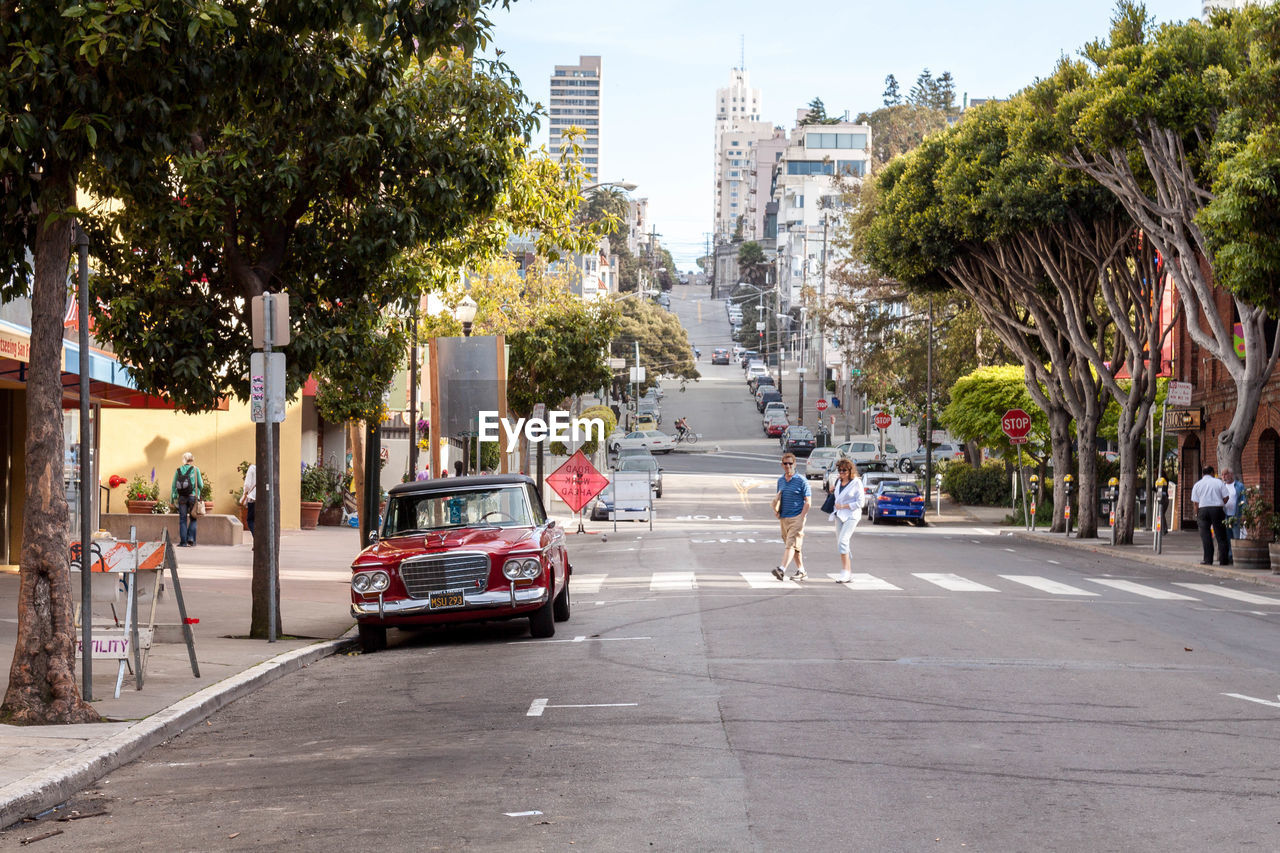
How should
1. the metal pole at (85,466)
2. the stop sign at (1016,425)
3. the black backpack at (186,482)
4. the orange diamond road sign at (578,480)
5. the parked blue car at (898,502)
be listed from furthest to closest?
the parked blue car at (898,502) < the stop sign at (1016,425) < the orange diamond road sign at (578,480) < the black backpack at (186,482) < the metal pole at (85,466)

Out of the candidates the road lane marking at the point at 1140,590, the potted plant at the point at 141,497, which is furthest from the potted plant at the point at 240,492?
the road lane marking at the point at 1140,590

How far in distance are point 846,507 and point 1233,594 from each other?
5.56m

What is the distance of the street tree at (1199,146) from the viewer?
75.8ft

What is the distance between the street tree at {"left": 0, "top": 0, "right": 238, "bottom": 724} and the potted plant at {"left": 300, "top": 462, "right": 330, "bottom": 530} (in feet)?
89.1

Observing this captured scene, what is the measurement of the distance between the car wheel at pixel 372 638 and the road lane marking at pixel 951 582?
8.79 meters

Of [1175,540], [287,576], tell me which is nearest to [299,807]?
[287,576]

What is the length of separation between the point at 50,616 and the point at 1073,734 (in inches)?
260

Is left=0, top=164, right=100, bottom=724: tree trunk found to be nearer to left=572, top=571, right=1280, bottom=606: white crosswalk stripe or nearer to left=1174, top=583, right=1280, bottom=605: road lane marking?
left=572, top=571, right=1280, bottom=606: white crosswalk stripe

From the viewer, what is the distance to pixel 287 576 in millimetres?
23688

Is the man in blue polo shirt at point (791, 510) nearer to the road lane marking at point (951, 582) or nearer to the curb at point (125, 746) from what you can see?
the road lane marking at point (951, 582)

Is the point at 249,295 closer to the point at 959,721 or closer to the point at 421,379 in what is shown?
the point at 959,721

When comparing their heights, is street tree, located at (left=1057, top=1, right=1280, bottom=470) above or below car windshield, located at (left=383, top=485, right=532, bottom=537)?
above

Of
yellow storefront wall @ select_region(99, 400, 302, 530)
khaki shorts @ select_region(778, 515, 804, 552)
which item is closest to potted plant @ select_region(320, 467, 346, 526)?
yellow storefront wall @ select_region(99, 400, 302, 530)

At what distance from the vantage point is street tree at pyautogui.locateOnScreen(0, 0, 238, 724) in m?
9.52
